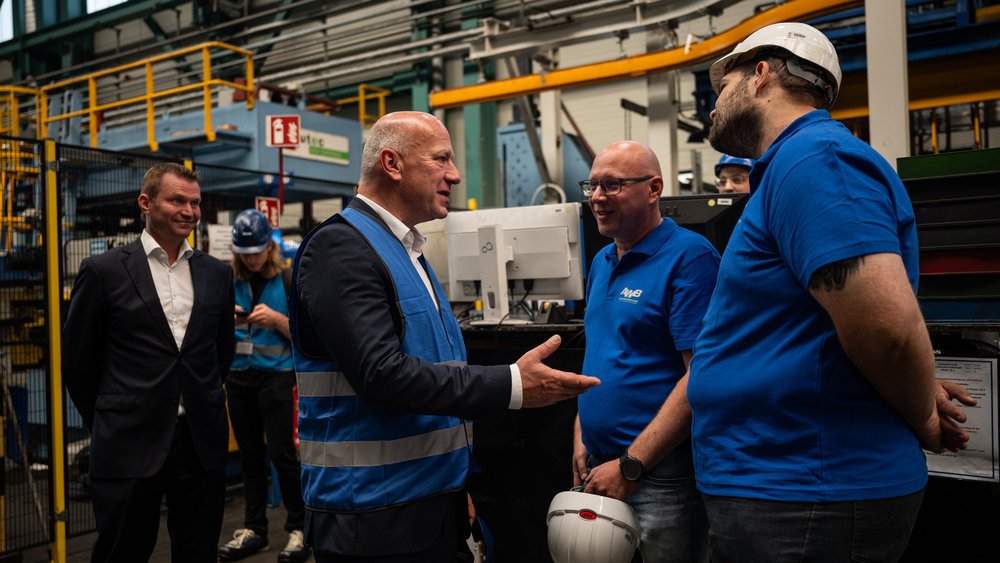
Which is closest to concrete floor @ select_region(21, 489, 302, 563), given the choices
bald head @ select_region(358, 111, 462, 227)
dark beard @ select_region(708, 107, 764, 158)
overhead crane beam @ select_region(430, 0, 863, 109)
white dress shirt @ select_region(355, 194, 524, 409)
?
white dress shirt @ select_region(355, 194, 524, 409)

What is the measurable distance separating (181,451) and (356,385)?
1.49m

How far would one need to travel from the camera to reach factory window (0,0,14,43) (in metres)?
15.5

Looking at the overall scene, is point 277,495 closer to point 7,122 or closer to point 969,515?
point 969,515

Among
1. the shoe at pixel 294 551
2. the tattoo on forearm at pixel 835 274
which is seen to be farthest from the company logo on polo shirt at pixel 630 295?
the shoe at pixel 294 551

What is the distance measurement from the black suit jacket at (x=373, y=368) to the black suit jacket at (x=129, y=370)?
1.25 meters

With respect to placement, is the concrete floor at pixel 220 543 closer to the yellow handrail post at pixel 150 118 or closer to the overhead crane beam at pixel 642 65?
the overhead crane beam at pixel 642 65

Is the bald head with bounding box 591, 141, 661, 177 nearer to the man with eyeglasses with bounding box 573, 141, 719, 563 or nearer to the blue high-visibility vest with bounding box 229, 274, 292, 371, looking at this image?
the man with eyeglasses with bounding box 573, 141, 719, 563

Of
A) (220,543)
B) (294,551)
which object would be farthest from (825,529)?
(220,543)

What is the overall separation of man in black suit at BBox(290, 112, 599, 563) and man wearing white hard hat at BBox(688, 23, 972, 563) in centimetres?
34

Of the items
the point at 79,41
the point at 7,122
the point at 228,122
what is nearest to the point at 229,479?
the point at 228,122

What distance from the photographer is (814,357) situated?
1284 mm

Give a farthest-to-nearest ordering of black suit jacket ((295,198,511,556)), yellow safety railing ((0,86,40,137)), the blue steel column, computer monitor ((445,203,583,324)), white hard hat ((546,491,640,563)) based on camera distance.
Answer: the blue steel column
yellow safety railing ((0,86,40,137))
computer monitor ((445,203,583,324))
white hard hat ((546,491,640,563))
black suit jacket ((295,198,511,556))

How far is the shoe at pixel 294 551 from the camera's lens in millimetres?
4016

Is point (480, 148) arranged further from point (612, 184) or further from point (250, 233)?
point (612, 184)
